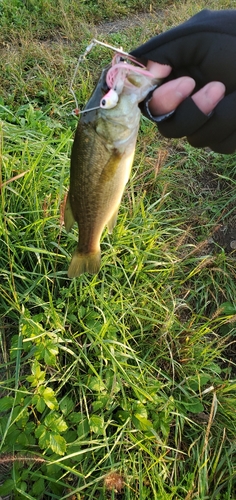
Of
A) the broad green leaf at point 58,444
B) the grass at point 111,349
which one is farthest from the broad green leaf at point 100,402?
the broad green leaf at point 58,444

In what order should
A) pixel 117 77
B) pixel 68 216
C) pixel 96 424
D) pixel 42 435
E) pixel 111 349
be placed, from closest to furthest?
pixel 117 77, pixel 68 216, pixel 42 435, pixel 96 424, pixel 111 349

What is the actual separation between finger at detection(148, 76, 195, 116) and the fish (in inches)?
1.5

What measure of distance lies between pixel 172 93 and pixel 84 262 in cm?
89

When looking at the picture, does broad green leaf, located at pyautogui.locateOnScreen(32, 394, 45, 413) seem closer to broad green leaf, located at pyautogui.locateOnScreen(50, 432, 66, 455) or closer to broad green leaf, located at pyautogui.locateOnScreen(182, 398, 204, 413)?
broad green leaf, located at pyautogui.locateOnScreen(50, 432, 66, 455)

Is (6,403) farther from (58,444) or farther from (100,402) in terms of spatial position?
(100,402)

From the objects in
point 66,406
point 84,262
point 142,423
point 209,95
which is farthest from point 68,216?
point 142,423

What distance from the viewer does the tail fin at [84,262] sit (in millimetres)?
1981

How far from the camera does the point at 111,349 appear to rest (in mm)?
2225

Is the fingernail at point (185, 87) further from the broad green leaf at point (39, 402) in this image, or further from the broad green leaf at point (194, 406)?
the broad green leaf at point (194, 406)

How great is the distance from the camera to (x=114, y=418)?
220 cm

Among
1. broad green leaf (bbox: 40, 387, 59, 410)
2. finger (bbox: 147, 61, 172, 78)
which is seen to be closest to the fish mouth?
finger (bbox: 147, 61, 172, 78)

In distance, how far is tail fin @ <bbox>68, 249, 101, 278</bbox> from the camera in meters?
1.98

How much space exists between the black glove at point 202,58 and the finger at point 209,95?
23 mm

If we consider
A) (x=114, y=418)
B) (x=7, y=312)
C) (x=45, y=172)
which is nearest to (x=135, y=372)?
→ (x=114, y=418)
